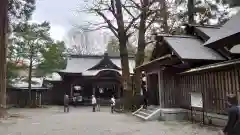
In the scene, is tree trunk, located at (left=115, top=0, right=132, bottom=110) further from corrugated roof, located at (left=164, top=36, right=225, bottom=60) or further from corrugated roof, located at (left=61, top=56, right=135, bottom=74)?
corrugated roof, located at (left=61, top=56, right=135, bottom=74)

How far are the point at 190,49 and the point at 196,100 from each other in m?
2.90

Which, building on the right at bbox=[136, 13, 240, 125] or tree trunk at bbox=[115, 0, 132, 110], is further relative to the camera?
tree trunk at bbox=[115, 0, 132, 110]

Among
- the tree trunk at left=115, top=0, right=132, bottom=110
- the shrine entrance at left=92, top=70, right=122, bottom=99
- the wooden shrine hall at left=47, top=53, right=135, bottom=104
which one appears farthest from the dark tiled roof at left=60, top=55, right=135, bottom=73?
the tree trunk at left=115, top=0, right=132, bottom=110

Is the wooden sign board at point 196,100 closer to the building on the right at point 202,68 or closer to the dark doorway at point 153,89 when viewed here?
the building on the right at point 202,68

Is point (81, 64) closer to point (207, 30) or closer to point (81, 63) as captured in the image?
point (81, 63)

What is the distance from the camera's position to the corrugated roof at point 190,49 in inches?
496

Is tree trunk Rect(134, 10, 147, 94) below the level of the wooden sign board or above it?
above

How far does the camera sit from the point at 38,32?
88.4 ft

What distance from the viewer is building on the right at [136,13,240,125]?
399 inches

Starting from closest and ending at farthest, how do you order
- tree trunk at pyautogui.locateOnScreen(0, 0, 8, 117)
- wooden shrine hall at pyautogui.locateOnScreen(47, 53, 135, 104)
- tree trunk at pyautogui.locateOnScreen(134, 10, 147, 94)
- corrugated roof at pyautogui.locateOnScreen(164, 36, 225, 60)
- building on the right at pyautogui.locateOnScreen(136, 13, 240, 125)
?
building on the right at pyautogui.locateOnScreen(136, 13, 240, 125) → corrugated roof at pyautogui.locateOnScreen(164, 36, 225, 60) → tree trunk at pyautogui.locateOnScreen(0, 0, 8, 117) → tree trunk at pyautogui.locateOnScreen(134, 10, 147, 94) → wooden shrine hall at pyautogui.locateOnScreen(47, 53, 135, 104)

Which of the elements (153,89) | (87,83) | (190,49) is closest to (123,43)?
(153,89)

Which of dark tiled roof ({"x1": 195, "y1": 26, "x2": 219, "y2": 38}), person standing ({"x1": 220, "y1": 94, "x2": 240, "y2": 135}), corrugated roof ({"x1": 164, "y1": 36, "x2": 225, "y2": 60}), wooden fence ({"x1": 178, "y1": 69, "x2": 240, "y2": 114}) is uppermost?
dark tiled roof ({"x1": 195, "y1": 26, "x2": 219, "y2": 38})

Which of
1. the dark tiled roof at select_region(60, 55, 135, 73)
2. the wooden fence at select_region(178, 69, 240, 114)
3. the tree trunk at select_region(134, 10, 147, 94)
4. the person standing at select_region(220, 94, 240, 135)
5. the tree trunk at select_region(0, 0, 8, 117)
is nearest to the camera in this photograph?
the person standing at select_region(220, 94, 240, 135)

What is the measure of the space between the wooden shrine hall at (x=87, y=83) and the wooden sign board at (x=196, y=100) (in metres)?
17.2
